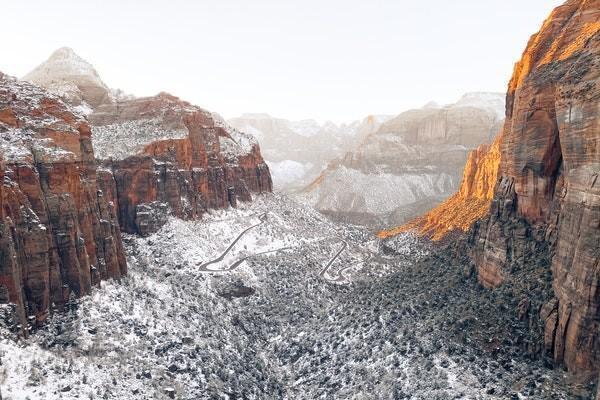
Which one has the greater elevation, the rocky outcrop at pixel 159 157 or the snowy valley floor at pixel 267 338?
the rocky outcrop at pixel 159 157

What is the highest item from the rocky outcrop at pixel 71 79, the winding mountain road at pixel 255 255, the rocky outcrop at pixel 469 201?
the rocky outcrop at pixel 71 79

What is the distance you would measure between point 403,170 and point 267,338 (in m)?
139

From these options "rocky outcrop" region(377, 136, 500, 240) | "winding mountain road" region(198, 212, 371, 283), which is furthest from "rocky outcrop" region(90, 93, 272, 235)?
"rocky outcrop" region(377, 136, 500, 240)

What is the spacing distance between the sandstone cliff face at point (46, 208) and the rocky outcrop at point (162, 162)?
1667 centimetres

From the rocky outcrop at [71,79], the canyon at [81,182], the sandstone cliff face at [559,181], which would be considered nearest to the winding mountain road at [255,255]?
the canyon at [81,182]

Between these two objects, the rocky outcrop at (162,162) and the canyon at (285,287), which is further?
the rocky outcrop at (162,162)

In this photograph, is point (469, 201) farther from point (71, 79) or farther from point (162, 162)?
point (71, 79)

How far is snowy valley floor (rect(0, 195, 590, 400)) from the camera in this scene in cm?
2600

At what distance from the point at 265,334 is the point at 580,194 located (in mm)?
30839

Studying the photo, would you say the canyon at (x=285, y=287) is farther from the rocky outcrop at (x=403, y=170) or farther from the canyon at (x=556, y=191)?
the rocky outcrop at (x=403, y=170)

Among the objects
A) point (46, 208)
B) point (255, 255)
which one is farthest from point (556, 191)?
point (255, 255)

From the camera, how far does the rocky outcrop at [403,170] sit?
139500mm

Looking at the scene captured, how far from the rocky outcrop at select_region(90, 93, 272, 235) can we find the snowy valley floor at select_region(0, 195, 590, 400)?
393cm

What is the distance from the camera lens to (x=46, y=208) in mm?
30922
